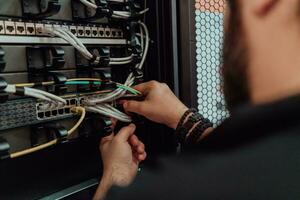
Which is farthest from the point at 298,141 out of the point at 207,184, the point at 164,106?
the point at 164,106

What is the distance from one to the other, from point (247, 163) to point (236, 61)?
9.7 inches

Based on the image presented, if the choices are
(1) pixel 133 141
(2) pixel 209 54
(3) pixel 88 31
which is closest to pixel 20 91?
(3) pixel 88 31

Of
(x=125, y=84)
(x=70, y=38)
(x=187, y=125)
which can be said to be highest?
(x=70, y=38)

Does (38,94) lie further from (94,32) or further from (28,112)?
(94,32)

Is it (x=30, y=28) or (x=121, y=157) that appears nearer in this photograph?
(x=30, y=28)

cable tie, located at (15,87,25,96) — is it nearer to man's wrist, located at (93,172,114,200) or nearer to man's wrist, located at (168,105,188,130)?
man's wrist, located at (93,172,114,200)

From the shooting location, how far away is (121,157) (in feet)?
2.99

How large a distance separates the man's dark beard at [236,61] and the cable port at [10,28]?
0.41 metres

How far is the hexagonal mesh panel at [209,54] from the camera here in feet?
3.28

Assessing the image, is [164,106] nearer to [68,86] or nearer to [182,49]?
[182,49]

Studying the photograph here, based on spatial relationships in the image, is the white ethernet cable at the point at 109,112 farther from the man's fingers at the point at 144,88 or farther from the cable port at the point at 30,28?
the cable port at the point at 30,28

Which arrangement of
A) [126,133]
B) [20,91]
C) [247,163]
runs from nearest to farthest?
[247,163] < [20,91] < [126,133]

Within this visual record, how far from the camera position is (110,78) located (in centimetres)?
90

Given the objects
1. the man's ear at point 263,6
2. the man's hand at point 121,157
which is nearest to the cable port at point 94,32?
the man's hand at point 121,157
